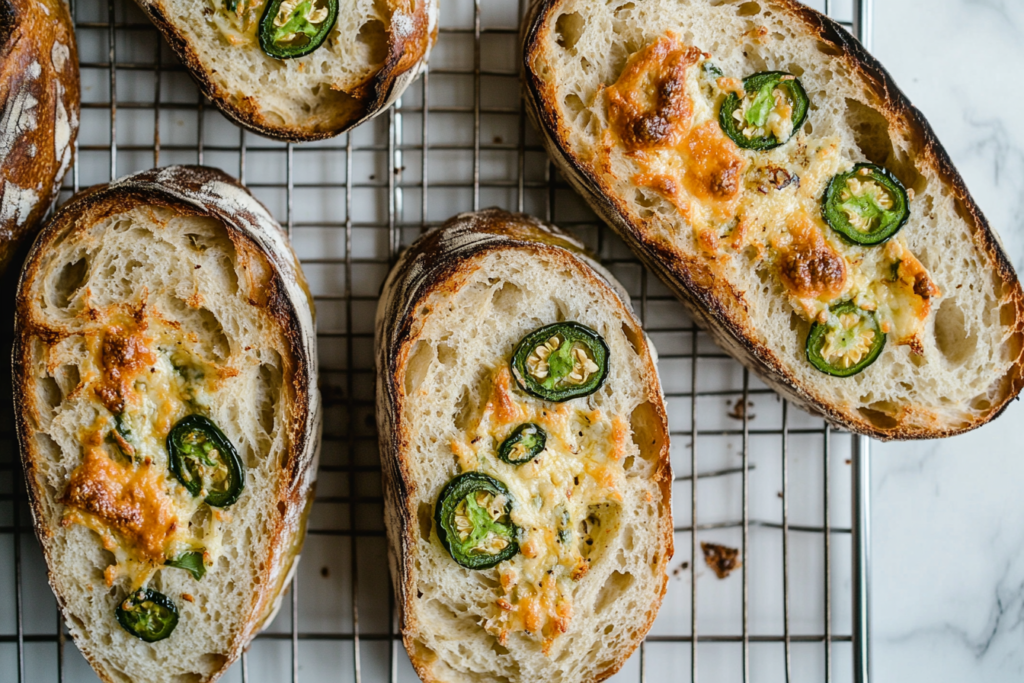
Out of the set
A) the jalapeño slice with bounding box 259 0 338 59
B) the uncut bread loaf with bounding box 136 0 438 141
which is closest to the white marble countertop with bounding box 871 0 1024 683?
the uncut bread loaf with bounding box 136 0 438 141

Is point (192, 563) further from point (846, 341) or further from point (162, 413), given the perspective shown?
point (846, 341)

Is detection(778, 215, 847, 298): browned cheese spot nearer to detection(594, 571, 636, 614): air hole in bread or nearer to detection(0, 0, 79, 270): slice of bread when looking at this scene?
detection(594, 571, 636, 614): air hole in bread

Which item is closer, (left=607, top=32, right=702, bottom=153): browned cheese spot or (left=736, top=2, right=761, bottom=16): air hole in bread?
(left=607, top=32, right=702, bottom=153): browned cheese spot

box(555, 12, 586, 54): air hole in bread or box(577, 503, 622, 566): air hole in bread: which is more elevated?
box(555, 12, 586, 54): air hole in bread

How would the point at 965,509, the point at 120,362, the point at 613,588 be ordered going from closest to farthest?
the point at 120,362 → the point at 613,588 → the point at 965,509

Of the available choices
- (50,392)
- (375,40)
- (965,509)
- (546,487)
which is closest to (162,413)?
(50,392)

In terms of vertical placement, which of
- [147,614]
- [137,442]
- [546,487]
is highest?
[137,442]
